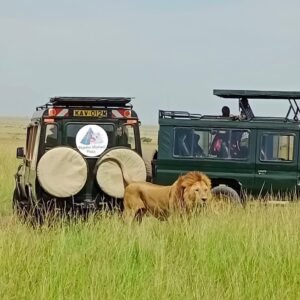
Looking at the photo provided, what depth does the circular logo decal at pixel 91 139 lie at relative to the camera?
12297mm

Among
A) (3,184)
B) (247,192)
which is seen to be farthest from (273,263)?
(3,184)

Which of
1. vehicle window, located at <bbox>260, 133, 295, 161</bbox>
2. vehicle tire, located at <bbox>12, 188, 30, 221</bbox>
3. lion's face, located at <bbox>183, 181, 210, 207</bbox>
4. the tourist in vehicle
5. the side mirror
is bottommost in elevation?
vehicle tire, located at <bbox>12, 188, 30, 221</bbox>

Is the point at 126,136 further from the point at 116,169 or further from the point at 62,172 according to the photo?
the point at 62,172

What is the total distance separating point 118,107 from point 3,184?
26.9 feet

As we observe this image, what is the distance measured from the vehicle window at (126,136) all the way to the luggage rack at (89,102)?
348mm

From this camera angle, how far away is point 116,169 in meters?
11.9

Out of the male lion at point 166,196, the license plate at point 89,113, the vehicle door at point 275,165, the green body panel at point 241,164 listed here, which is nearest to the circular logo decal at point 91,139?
the license plate at point 89,113

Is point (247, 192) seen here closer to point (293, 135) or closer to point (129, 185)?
point (293, 135)

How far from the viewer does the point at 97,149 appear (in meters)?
12.3

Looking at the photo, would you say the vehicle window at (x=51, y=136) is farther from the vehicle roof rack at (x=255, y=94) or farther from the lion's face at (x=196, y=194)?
the vehicle roof rack at (x=255, y=94)

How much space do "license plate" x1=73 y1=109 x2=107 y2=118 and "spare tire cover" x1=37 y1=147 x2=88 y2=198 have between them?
86 cm

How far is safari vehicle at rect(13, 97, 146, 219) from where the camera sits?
459 inches

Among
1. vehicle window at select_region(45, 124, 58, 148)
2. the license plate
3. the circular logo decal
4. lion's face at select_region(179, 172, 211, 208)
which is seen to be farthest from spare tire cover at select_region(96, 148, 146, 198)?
lion's face at select_region(179, 172, 211, 208)

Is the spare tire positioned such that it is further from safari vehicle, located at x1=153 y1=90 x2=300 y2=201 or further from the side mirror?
the side mirror
